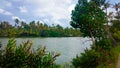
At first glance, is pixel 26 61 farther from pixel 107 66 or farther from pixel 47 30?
pixel 47 30

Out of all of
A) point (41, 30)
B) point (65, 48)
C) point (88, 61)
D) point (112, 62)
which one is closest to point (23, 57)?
point (88, 61)

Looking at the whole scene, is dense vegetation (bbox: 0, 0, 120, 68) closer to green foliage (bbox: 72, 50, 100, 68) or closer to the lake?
green foliage (bbox: 72, 50, 100, 68)

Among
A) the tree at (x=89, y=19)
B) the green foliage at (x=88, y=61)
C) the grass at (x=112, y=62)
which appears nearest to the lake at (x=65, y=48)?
the tree at (x=89, y=19)

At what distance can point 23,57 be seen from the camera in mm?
10102

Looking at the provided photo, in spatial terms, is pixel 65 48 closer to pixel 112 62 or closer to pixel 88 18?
pixel 88 18

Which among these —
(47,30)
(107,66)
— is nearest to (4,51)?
(107,66)

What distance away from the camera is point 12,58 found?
10.0 meters

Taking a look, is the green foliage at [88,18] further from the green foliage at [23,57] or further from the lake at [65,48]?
the green foliage at [23,57]

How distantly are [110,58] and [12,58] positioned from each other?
12344 millimetres

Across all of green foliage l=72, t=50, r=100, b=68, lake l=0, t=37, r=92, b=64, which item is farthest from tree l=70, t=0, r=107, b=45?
green foliage l=72, t=50, r=100, b=68

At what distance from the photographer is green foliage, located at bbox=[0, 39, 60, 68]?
392 inches

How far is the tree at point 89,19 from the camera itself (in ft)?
97.7

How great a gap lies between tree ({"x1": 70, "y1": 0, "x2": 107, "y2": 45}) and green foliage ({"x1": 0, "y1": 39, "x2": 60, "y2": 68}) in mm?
19314

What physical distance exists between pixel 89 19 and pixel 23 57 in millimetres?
19936
